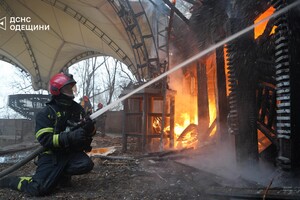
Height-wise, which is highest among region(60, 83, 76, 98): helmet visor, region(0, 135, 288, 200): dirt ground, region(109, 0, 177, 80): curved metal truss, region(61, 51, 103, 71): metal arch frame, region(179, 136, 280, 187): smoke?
region(61, 51, 103, 71): metal arch frame

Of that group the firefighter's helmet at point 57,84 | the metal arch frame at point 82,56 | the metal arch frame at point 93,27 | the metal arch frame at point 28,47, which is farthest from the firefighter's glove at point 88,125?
the metal arch frame at point 82,56

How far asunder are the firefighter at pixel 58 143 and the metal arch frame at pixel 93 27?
34.5ft

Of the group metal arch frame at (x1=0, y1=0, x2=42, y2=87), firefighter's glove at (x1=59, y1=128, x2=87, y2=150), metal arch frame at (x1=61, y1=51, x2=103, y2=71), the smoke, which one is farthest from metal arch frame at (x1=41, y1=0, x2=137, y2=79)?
firefighter's glove at (x1=59, y1=128, x2=87, y2=150)

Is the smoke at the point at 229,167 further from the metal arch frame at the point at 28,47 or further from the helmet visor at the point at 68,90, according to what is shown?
the metal arch frame at the point at 28,47

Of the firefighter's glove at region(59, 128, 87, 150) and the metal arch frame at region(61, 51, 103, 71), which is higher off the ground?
the metal arch frame at region(61, 51, 103, 71)

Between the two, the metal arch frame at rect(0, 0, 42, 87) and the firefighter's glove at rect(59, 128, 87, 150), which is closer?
the firefighter's glove at rect(59, 128, 87, 150)

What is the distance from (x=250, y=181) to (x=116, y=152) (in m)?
4.74

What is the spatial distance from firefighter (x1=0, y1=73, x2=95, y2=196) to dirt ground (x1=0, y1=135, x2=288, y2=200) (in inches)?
6.7

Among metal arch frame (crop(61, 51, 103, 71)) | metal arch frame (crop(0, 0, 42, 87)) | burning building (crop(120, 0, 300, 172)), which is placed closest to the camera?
burning building (crop(120, 0, 300, 172))

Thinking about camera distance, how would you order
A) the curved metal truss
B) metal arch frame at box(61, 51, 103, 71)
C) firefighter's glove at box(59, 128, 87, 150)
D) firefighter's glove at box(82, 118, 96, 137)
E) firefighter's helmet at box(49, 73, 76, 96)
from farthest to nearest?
metal arch frame at box(61, 51, 103, 71) < the curved metal truss < firefighter's helmet at box(49, 73, 76, 96) < firefighter's glove at box(82, 118, 96, 137) < firefighter's glove at box(59, 128, 87, 150)

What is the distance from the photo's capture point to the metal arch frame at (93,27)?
43.4ft

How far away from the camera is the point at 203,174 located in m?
4.67

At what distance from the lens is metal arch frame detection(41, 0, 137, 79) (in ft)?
43.4

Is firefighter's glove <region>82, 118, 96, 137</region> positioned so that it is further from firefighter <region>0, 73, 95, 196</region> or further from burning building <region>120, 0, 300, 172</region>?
burning building <region>120, 0, 300, 172</region>
